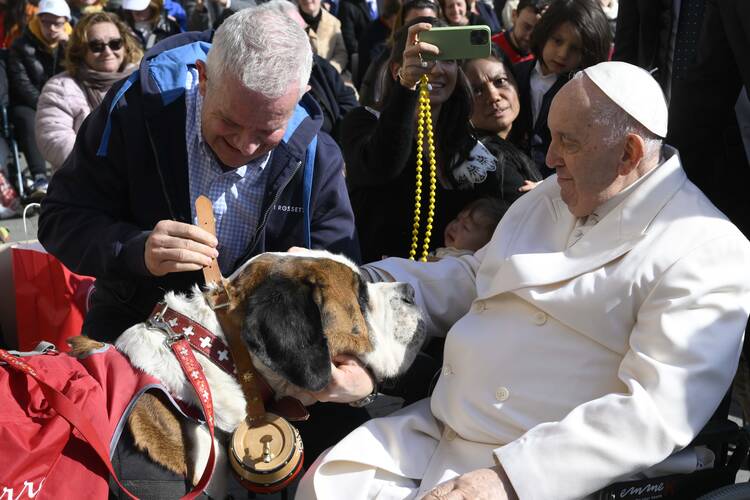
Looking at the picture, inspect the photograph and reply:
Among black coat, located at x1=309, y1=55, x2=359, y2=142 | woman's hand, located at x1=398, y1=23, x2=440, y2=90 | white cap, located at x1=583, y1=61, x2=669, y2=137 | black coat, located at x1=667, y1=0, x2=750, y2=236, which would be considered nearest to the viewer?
white cap, located at x1=583, y1=61, x2=669, y2=137

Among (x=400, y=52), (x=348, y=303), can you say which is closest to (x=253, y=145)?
(x=348, y=303)

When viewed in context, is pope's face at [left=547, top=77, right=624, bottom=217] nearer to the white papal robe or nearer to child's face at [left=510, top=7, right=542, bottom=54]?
the white papal robe

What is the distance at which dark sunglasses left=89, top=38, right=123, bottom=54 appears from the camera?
6.72 m

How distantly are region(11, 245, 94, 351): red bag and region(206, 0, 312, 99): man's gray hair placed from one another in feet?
5.75

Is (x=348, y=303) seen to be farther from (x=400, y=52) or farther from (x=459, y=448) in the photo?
(x=400, y=52)

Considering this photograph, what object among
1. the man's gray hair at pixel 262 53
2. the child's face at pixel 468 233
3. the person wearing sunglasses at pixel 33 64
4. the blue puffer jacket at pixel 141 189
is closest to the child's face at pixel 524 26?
the child's face at pixel 468 233

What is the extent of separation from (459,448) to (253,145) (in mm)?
1328

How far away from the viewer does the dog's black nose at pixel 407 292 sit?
10.4 feet

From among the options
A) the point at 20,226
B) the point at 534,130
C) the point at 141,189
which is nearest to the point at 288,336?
the point at 141,189

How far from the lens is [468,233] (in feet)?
12.9

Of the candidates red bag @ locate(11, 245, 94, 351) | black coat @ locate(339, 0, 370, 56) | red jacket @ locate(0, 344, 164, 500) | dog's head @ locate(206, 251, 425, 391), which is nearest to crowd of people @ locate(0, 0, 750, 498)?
dog's head @ locate(206, 251, 425, 391)

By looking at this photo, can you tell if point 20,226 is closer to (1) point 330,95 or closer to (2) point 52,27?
(2) point 52,27

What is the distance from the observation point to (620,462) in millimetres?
2441

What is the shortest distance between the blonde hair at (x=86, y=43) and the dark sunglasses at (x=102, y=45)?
40mm
